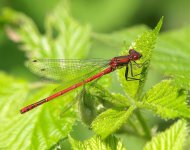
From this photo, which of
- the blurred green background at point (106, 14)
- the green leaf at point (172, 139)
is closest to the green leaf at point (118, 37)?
the green leaf at point (172, 139)

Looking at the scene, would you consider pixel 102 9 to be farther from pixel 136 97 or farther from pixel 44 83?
pixel 136 97

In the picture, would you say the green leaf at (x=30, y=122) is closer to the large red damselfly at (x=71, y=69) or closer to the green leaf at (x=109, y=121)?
the large red damselfly at (x=71, y=69)

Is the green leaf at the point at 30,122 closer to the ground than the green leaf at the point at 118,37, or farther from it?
closer to the ground

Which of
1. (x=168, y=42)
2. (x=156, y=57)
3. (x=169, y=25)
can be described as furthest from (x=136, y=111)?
(x=169, y=25)

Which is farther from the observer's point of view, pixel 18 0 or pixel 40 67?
pixel 18 0

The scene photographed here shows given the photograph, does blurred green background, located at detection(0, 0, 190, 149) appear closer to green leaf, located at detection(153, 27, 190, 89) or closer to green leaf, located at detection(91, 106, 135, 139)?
green leaf, located at detection(153, 27, 190, 89)

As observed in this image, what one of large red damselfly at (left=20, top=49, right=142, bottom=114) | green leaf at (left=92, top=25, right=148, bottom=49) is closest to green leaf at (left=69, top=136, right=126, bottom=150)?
large red damselfly at (left=20, top=49, right=142, bottom=114)

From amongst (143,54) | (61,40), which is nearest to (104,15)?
(61,40)
